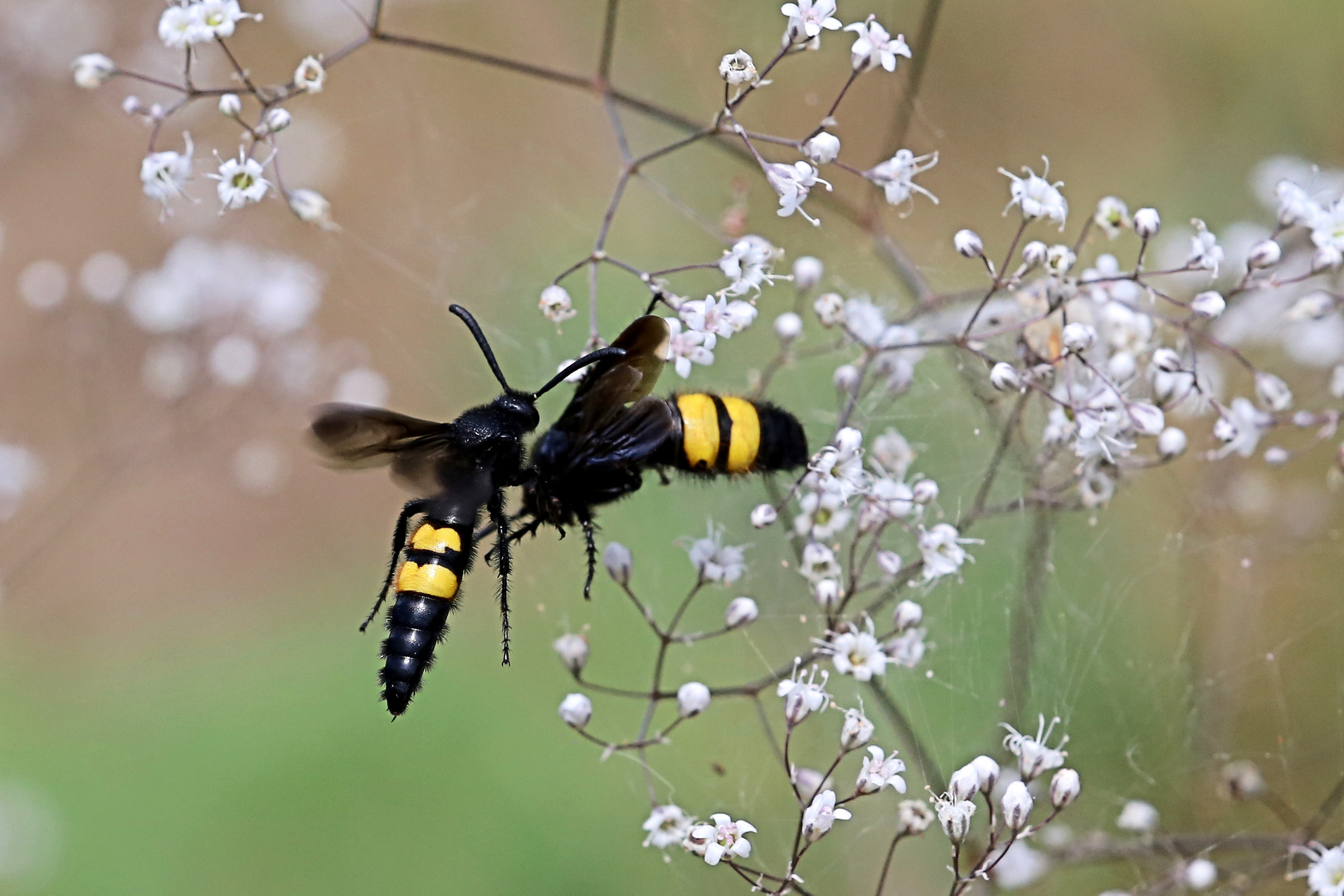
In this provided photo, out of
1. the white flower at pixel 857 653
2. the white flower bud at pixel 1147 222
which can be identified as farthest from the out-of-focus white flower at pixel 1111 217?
the white flower at pixel 857 653

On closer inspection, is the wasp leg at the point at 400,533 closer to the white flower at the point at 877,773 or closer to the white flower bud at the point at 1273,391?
the white flower at the point at 877,773

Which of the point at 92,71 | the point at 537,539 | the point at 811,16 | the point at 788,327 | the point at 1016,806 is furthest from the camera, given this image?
the point at 537,539

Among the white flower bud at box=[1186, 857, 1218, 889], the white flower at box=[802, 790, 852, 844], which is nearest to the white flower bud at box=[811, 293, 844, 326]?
the white flower at box=[802, 790, 852, 844]

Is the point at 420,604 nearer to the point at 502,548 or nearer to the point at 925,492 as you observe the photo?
the point at 502,548

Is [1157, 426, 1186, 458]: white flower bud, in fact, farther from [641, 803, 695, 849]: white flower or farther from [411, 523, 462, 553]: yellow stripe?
[411, 523, 462, 553]: yellow stripe

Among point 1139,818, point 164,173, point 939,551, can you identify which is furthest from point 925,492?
point 164,173
